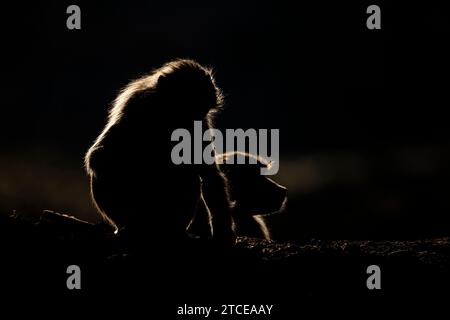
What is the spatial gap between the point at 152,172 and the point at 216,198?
2.90 ft

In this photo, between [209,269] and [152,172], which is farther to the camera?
[152,172]

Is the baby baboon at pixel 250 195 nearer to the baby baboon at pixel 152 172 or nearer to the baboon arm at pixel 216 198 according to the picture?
the baboon arm at pixel 216 198

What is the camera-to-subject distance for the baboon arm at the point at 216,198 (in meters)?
5.82

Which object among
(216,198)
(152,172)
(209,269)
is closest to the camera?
(209,269)

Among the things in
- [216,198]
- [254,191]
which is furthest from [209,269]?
[254,191]

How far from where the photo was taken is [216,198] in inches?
234

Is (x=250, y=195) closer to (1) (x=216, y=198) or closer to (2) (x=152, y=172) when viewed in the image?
(1) (x=216, y=198)

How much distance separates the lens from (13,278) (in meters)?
4.08

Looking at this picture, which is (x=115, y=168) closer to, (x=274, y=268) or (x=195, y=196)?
(x=195, y=196)

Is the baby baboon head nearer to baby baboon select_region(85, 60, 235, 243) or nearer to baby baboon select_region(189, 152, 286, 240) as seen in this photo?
baby baboon select_region(189, 152, 286, 240)

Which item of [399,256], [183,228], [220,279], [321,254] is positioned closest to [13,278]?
[220,279]

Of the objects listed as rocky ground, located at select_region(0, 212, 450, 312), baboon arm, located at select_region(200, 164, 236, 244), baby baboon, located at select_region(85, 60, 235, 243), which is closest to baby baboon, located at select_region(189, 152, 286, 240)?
baboon arm, located at select_region(200, 164, 236, 244)

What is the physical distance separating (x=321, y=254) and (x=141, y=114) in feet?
7.01

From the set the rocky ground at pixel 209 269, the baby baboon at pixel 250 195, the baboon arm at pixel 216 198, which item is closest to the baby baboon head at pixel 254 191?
the baby baboon at pixel 250 195
